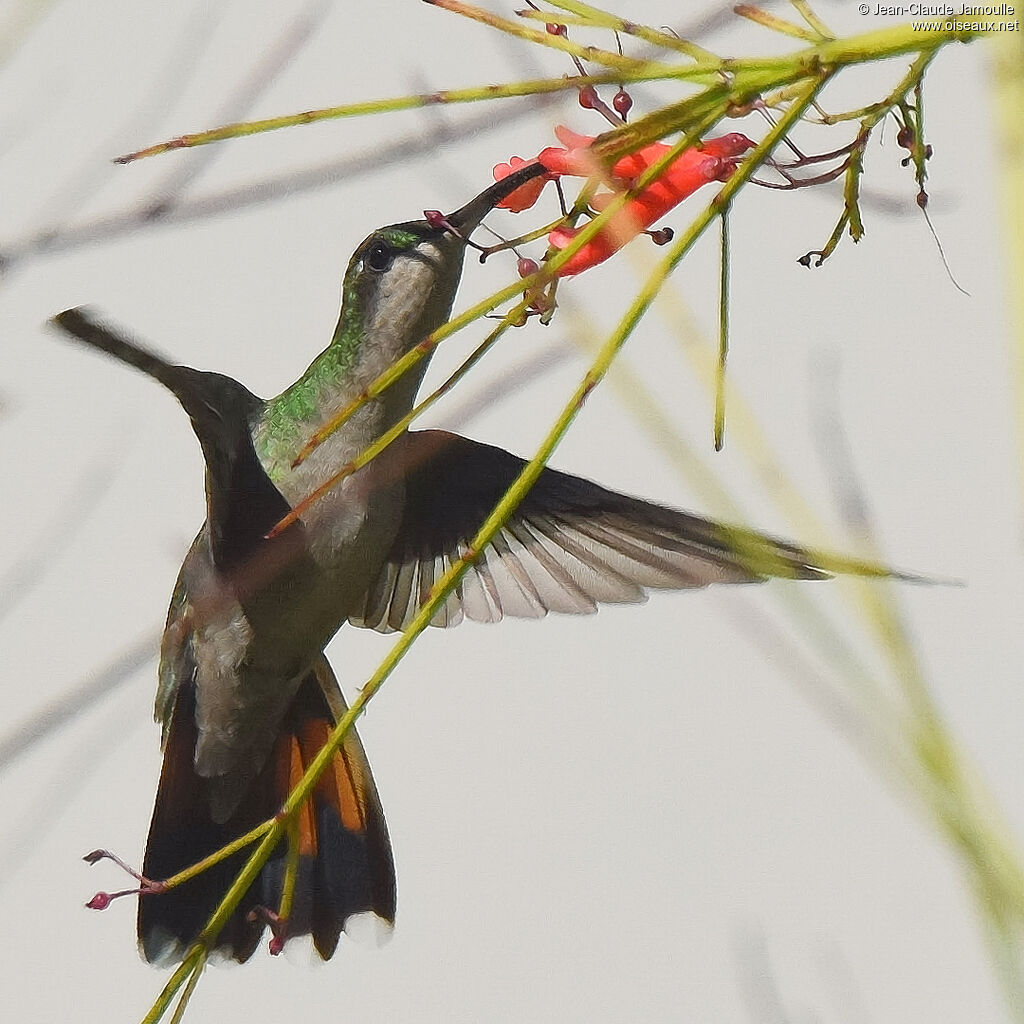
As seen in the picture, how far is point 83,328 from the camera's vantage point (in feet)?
2.91

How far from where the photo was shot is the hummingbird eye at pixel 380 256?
137cm

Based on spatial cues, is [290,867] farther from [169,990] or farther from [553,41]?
[553,41]

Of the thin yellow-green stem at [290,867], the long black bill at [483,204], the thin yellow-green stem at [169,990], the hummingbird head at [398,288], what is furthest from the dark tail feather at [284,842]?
the thin yellow-green stem at [169,990]

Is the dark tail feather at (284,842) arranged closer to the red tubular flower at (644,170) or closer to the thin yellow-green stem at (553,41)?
the red tubular flower at (644,170)

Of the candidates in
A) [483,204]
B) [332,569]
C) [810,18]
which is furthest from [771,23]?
[332,569]

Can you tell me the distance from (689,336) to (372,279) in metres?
0.88

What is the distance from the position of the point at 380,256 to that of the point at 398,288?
0.04 m

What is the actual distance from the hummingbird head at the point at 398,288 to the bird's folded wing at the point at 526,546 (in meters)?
0.10

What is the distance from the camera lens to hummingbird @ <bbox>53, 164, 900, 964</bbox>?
53.0 inches

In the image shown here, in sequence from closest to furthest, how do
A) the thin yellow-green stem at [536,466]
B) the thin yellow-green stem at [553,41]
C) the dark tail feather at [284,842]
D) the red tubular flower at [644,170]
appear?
1. the thin yellow-green stem at [536,466]
2. the thin yellow-green stem at [553,41]
3. the red tubular flower at [644,170]
4. the dark tail feather at [284,842]

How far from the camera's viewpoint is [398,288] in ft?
4.49

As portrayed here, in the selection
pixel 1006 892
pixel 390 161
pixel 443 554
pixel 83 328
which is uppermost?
pixel 443 554

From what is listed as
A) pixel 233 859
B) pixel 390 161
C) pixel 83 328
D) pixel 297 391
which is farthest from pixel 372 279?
pixel 233 859

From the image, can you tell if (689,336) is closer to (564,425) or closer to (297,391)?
(564,425)
